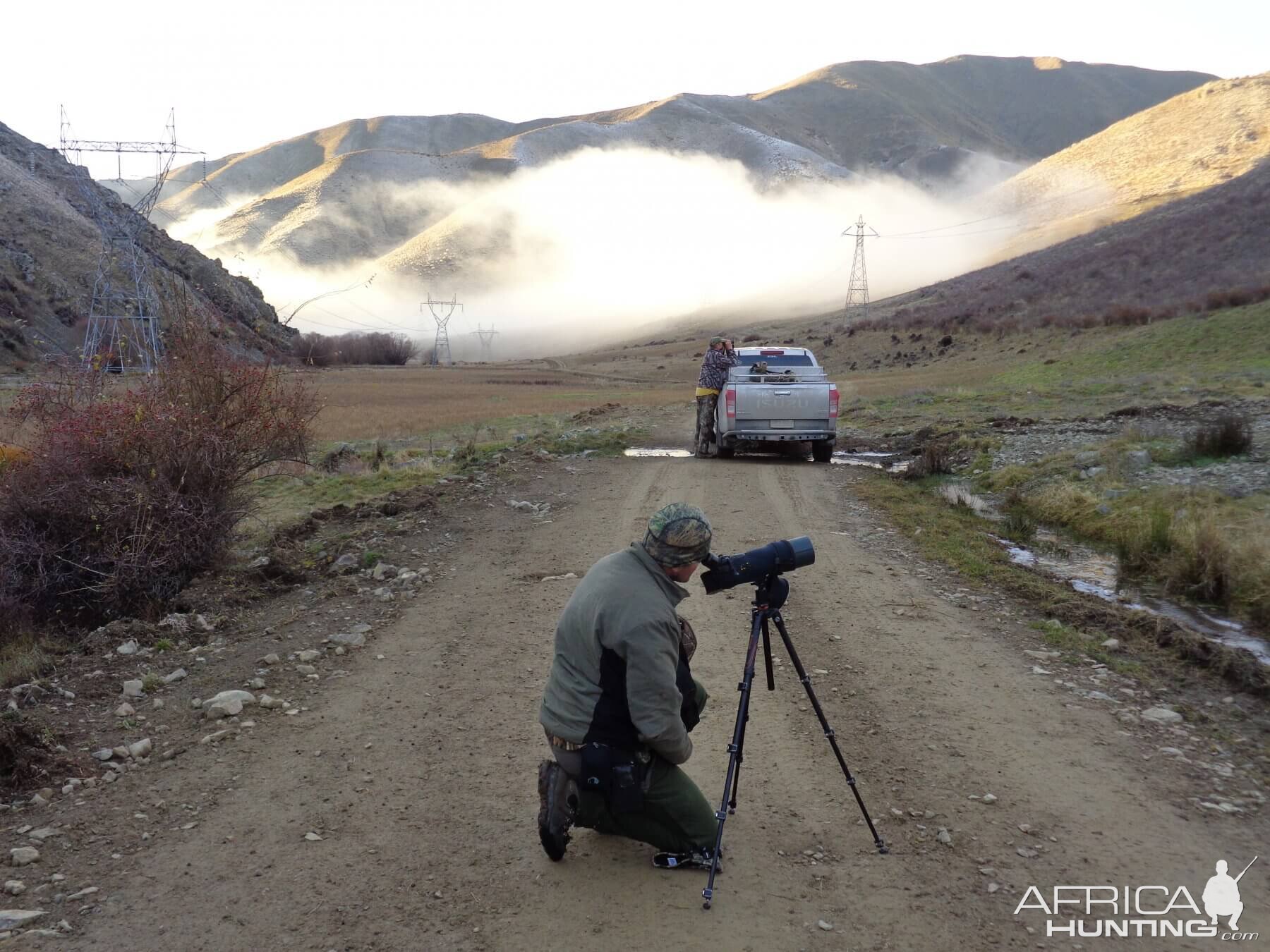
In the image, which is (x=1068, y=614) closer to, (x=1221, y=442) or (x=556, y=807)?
(x=556, y=807)

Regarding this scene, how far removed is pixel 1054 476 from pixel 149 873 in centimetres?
1262

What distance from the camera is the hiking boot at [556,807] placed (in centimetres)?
426

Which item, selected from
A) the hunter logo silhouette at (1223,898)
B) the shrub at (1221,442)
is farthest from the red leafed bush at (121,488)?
the shrub at (1221,442)

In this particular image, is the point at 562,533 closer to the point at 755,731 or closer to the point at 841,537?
the point at 841,537

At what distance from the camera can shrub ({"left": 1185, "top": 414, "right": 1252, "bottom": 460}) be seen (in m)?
13.6

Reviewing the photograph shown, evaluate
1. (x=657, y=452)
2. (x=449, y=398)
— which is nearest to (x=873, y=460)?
(x=657, y=452)

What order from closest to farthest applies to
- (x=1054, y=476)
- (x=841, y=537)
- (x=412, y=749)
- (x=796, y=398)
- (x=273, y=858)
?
1. (x=273, y=858)
2. (x=412, y=749)
3. (x=841, y=537)
4. (x=1054, y=476)
5. (x=796, y=398)

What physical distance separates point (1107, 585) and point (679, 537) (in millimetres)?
6853

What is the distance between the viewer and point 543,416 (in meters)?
28.3

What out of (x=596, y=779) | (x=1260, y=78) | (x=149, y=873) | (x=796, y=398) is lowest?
(x=149, y=873)

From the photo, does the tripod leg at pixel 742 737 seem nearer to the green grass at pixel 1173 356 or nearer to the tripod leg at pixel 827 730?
the tripod leg at pixel 827 730

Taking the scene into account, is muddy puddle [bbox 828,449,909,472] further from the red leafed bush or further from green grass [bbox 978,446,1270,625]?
the red leafed bush

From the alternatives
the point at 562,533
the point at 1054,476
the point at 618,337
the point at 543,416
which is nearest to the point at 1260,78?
the point at 618,337

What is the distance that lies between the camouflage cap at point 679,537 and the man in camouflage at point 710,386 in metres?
14.3
